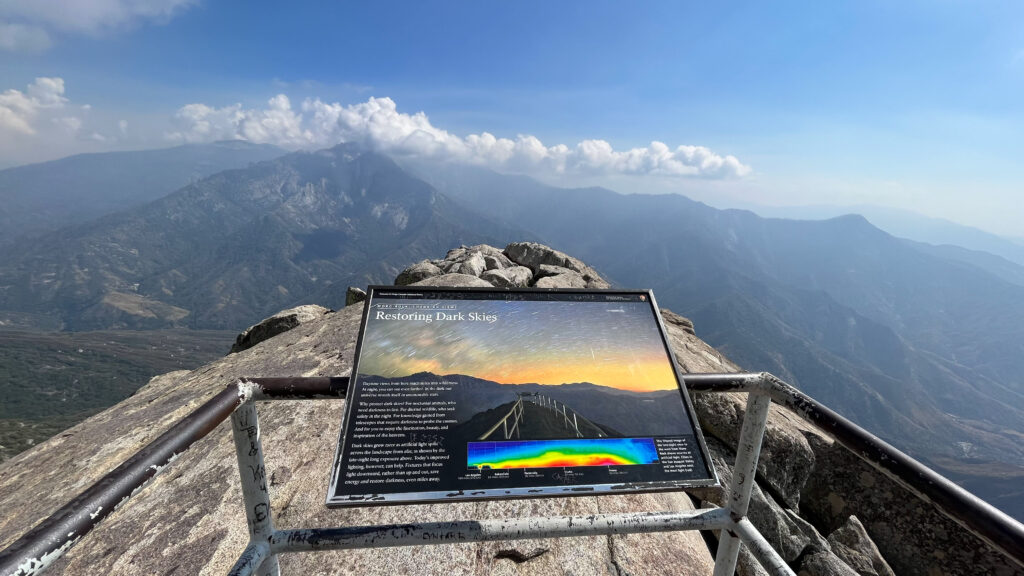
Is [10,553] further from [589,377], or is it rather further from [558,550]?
[558,550]

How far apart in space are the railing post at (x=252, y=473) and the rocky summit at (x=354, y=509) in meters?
1.89

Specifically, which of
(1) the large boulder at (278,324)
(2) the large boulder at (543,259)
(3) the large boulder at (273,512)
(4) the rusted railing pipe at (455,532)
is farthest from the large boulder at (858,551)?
(1) the large boulder at (278,324)

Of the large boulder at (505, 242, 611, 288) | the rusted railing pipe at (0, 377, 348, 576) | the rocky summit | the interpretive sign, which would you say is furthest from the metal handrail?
the large boulder at (505, 242, 611, 288)

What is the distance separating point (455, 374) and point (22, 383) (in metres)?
231

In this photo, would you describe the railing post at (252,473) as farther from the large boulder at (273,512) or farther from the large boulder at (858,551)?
the large boulder at (858,551)

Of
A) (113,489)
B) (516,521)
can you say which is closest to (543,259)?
(516,521)

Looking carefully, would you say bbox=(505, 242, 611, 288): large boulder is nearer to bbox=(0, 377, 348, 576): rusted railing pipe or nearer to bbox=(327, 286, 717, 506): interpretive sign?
bbox=(327, 286, 717, 506): interpretive sign

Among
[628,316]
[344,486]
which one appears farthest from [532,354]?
[344,486]

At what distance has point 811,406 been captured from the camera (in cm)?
273

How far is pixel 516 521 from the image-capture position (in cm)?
277

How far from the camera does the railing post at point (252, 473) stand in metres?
2.54

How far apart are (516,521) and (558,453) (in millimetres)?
489

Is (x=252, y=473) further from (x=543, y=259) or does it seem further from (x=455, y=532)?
(x=543, y=259)

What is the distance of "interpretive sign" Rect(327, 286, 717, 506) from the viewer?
2.72 m
